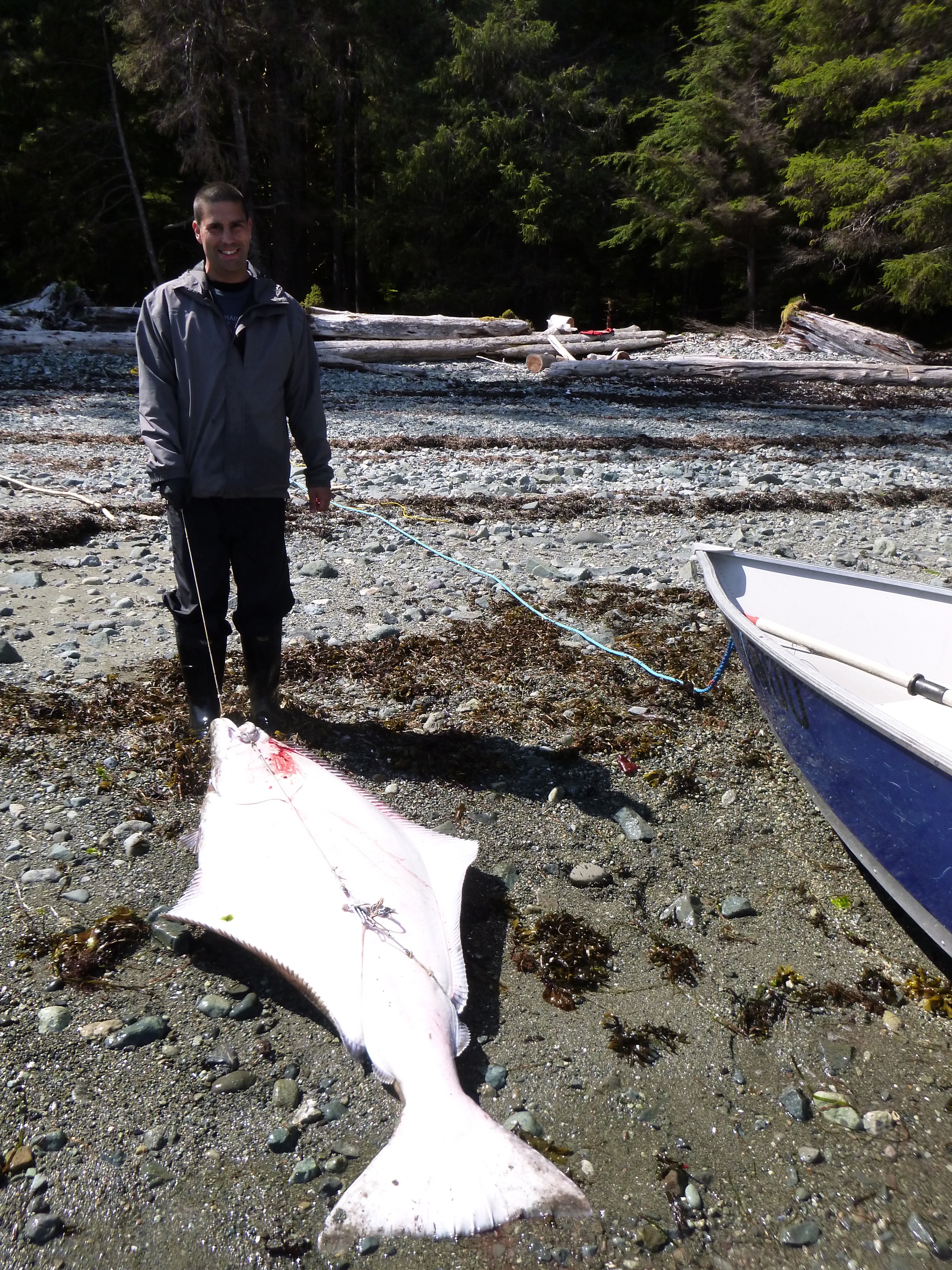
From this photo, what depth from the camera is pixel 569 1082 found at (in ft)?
8.64

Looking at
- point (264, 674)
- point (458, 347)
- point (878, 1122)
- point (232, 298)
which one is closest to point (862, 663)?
point (878, 1122)

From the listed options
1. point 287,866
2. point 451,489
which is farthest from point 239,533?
point 451,489

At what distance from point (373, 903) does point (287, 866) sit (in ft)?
1.08

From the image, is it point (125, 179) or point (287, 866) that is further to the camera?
point (125, 179)

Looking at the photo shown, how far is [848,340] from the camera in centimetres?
2217

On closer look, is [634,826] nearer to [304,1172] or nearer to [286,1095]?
[286,1095]

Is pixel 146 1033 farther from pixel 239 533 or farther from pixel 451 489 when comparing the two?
pixel 451 489

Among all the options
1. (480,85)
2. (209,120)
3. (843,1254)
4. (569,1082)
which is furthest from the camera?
(480,85)

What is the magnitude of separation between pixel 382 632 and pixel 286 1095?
3384 mm

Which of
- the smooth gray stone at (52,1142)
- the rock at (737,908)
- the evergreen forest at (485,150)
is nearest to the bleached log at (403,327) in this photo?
the evergreen forest at (485,150)

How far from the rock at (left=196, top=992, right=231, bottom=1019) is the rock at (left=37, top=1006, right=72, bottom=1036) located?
38cm

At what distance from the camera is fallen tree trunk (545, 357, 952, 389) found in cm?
1948

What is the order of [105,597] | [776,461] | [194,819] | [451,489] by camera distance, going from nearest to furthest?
[194,819]
[105,597]
[451,489]
[776,461]

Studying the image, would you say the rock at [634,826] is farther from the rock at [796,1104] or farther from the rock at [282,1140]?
the rock at [282,1140]
